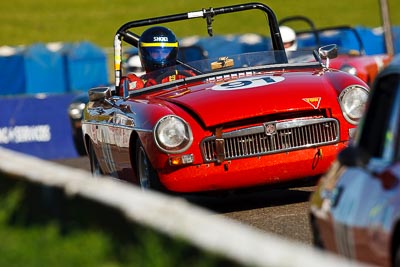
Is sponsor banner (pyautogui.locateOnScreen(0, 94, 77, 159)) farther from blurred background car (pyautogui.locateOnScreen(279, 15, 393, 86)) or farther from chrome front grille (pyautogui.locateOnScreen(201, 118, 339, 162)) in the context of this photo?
chrome front grille (pyautogui.locateOnScreen(201, 118, 339, 162))

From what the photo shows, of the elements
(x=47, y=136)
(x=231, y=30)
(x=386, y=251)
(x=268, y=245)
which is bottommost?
(x=231, y=30)

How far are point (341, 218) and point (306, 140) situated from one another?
4.20 metres

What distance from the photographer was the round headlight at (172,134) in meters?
9.32

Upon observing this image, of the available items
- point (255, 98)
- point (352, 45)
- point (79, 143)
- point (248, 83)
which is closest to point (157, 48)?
point (248, 83)

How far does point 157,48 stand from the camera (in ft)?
37.6

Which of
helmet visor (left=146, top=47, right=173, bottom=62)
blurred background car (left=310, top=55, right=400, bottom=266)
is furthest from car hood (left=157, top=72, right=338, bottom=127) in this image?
blurred background car (left=310, top=55, right=400, bottom=266)

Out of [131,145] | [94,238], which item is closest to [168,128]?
[131,145]

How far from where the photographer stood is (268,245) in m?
3.96

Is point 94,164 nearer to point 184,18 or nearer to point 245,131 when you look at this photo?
point 184,18

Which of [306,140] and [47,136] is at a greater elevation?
[306,140]

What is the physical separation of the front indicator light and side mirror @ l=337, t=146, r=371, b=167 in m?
4.10

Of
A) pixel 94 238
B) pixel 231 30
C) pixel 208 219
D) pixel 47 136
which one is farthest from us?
pixel 231 30

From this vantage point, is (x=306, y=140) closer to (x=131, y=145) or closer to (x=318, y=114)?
(x=318, y=114)

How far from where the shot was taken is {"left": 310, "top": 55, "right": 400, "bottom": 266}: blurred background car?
489 centimetres
